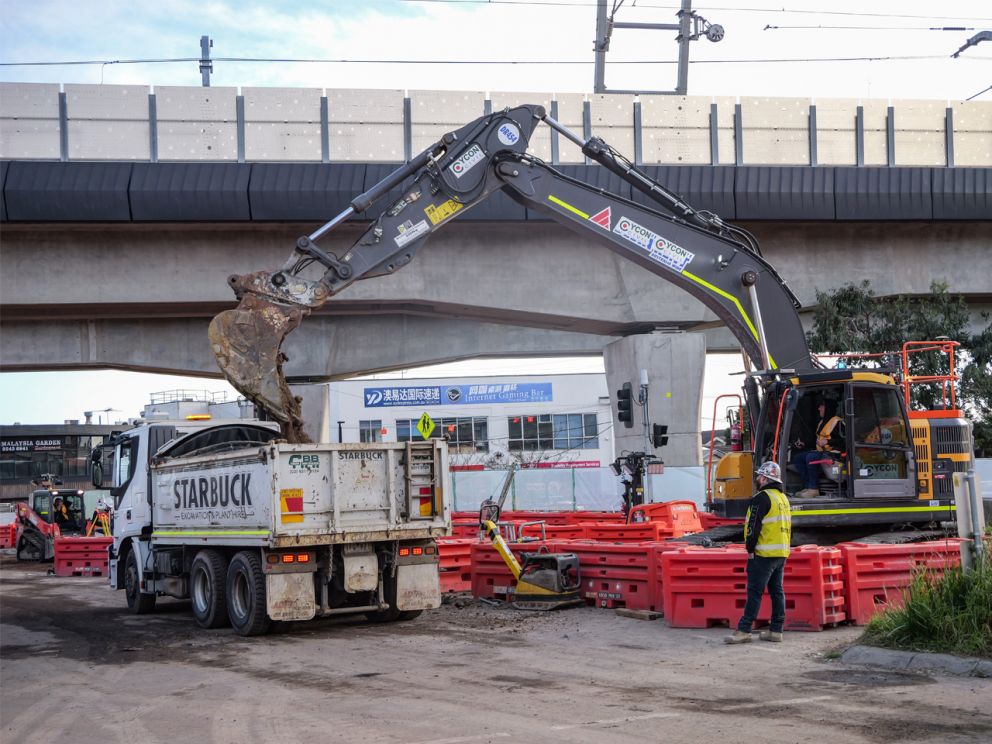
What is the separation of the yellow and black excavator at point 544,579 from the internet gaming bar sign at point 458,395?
185 feet

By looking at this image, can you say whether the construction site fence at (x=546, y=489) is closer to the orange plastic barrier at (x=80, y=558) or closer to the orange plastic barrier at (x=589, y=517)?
the orange plastic barrier at (x=589, y=517)

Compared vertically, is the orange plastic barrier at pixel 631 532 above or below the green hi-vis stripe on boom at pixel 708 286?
below

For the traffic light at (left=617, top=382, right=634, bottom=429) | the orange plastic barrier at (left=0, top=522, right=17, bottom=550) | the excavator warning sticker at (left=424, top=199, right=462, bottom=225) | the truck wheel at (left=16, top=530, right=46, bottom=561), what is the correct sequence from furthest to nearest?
the orange plastic barrier at (left=0, top=522, right=17, bottom=550) → the truck wheel at (left=16, top=530, right=46, bottom=561) → the traffic light at (left=617, top=382, right=634, bottom=429) → the excavator warning sticker at (left=424, top=199, right=462, bottom=225)

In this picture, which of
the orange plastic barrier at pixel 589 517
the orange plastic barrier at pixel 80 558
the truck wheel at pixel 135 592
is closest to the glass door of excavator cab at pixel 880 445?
the orange plastic barrier at pixel 589 517

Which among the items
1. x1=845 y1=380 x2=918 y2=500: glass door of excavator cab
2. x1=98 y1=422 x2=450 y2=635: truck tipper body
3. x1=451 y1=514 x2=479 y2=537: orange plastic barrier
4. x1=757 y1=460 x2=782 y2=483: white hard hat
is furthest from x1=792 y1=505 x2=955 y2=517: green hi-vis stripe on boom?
x1=451 y1=514 x2=479 y2=537: orange plastic barrier

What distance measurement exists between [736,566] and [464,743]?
20.5ft

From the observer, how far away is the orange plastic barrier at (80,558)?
2911cm

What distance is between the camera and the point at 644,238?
1650 cm

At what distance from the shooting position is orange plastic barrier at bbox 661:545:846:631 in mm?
12617

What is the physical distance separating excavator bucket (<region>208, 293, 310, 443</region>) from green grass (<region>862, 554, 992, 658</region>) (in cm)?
760

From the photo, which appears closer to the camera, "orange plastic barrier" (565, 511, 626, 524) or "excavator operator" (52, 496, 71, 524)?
"orange plastic barrier" (565, 511, 626, 524)

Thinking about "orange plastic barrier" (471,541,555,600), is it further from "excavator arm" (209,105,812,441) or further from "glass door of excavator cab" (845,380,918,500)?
"glass door of excavator cab" (845,380,918,500)

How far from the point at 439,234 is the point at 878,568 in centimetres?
1587

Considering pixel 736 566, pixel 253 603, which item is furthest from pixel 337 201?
pixel 736 566
